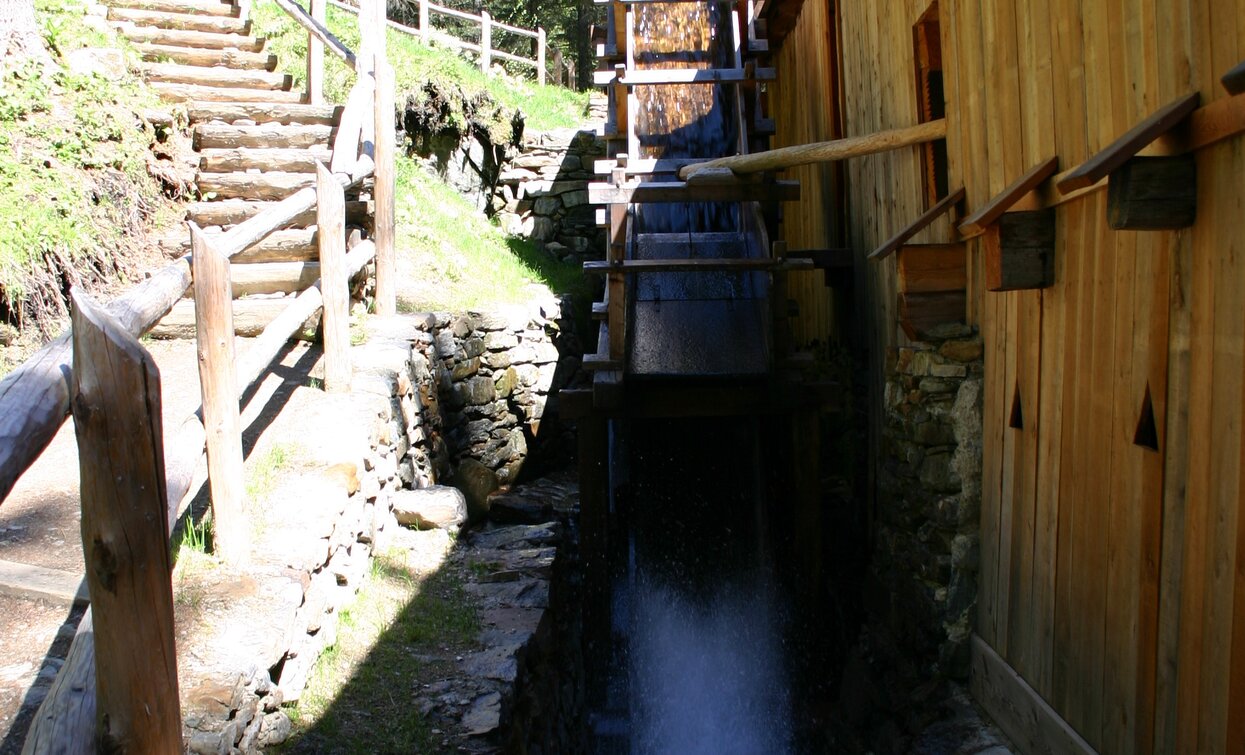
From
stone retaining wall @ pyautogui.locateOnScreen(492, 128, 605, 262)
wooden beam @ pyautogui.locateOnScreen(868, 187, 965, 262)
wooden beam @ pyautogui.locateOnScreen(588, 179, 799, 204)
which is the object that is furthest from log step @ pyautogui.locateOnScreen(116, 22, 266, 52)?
wooden beam @ pyautogui.locateOnScreen(868, 187, 965, 262)

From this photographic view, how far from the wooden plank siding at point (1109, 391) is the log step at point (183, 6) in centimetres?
809

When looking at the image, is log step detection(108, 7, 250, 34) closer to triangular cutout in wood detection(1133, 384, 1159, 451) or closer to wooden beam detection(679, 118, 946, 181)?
wooden beam detection(679, 118, 946, 181)

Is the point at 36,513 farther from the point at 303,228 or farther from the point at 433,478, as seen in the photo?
the point at 303,228

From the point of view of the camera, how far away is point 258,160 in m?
7.75

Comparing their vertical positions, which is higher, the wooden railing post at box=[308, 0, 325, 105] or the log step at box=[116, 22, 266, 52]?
the log step at box=[116, 22, 266, 52]

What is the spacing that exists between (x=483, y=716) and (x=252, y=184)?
5.10 metres

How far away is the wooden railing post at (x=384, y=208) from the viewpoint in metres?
7.38

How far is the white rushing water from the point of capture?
6.49 metres

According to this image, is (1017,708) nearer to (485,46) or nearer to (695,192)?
(695,192)

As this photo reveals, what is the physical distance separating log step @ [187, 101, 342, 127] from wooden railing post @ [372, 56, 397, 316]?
93 cm

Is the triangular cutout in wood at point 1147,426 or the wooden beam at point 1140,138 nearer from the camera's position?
the wooden beam at point 1140,138

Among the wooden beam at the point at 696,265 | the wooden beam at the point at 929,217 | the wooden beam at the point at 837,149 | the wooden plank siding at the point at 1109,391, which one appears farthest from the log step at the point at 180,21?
the wooden beam at the point at 929,217

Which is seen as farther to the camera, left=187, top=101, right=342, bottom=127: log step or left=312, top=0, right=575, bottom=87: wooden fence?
left=312, top=0, right=575, bottom=87: wooden fence

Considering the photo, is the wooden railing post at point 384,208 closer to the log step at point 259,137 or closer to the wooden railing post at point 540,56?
the log step at point 259,137
